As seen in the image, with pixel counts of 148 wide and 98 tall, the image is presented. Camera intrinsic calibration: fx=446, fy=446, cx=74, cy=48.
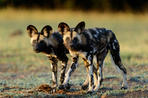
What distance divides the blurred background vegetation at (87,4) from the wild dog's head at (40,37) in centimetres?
2556

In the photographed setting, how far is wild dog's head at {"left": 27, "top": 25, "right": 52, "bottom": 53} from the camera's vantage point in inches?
318

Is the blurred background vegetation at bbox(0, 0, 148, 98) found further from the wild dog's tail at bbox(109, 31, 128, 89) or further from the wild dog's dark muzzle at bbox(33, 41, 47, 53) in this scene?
the wild dog's dark muzzle at bbox(33, 41, 47, 53)

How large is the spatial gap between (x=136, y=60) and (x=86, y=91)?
615cm

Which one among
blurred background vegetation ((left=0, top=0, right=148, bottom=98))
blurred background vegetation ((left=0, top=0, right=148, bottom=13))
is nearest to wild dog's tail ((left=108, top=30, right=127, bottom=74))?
blurred background vegetation ((left=0, top=0, right=148, bottom=98))

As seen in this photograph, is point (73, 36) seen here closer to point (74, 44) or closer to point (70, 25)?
point (74, 44)

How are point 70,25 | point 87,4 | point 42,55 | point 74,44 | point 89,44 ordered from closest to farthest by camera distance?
point 74,44 → point 89,44 → point 42,55 → point 70,25 → point 87,4

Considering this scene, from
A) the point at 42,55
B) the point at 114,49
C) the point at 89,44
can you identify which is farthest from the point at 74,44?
the point at 42,55

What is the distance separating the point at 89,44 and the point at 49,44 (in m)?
0.75

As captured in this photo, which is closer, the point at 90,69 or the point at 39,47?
the point at 39,47

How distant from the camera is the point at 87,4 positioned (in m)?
37.3

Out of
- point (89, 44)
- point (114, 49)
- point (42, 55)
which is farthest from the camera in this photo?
point (42, 55)

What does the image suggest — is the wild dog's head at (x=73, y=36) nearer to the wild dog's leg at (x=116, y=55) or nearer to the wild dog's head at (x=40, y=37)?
the wild dog's head at (x=40, y=37)

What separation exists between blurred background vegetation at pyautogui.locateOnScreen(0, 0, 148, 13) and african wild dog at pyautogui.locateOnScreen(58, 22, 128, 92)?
998 inches

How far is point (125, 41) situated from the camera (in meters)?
20.6
